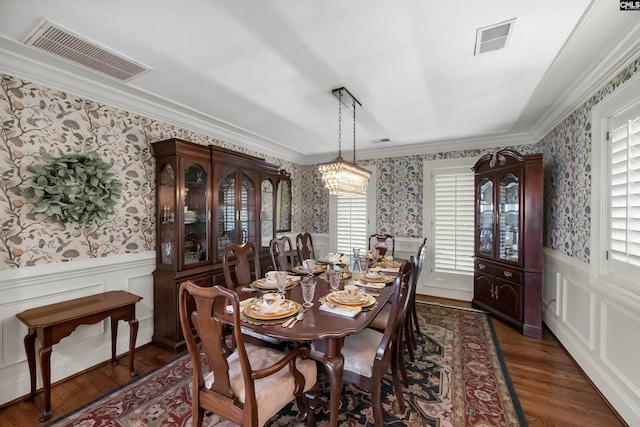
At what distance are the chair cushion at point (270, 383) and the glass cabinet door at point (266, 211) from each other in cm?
255

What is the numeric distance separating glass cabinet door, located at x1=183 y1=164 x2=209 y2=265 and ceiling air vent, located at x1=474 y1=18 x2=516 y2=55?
8.81 ft

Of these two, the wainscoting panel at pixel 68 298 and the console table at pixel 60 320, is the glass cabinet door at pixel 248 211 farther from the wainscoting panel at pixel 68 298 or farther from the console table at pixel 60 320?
the console table at pixel 60 320

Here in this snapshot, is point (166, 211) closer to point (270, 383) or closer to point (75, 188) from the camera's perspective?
point (75, 188)

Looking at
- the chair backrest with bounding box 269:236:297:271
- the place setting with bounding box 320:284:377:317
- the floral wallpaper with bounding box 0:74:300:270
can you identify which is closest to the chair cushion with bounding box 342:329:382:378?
the place setting with bounding box 320:284:377:317

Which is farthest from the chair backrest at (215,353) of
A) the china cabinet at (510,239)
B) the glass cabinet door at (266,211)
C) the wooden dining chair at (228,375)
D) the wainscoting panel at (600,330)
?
the china cabinet at (510,239)

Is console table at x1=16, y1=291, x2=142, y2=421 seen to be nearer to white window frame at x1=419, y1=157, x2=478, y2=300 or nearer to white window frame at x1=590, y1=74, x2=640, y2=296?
white window frame at x1=590, y1=74, x2=640, y2=296

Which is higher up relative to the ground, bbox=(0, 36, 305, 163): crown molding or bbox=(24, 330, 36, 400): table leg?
bbox=(0, 36, 305, 163): crown molding

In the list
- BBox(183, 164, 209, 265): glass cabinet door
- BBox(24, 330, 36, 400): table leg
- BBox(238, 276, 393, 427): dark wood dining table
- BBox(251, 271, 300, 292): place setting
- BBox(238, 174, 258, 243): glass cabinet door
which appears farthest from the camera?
BBox(238, 174, 258, 243): glass cabinet door

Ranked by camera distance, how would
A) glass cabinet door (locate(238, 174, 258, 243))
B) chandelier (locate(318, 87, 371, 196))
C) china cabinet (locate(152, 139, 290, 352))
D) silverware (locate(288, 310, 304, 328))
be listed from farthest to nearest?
glass cabinet door (locate(238, 174, 258, 243)) < china cabinet (locate(152, 139, 290, 352)) < chandelier (locate(318, 87, 371, 196)) < silverware (locate(288, 310, 304, 328))

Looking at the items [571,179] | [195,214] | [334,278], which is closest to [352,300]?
[334,278]

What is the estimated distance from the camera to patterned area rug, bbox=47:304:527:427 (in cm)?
178

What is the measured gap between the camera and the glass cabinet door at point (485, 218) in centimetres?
361

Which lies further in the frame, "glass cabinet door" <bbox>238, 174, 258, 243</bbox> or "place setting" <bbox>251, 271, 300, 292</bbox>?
"glass cabinet door" <bbox>238, 174, 258, 243</bbox>

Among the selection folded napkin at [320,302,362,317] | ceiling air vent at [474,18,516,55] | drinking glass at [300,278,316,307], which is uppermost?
ceiling air vent at [474,18,516,55]
